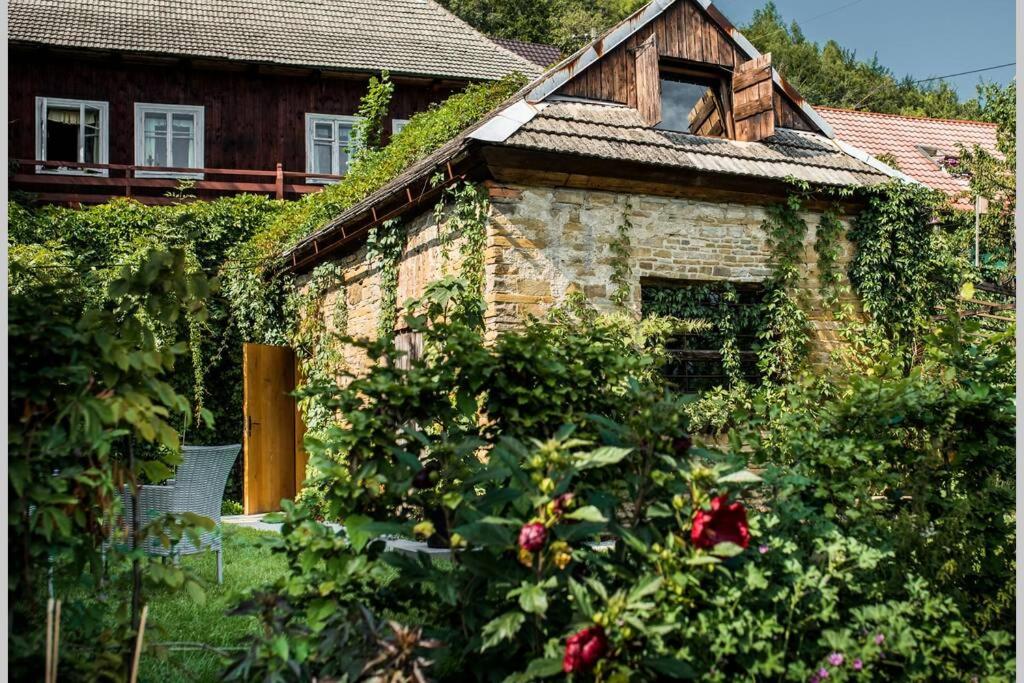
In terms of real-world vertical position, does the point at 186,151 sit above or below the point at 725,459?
above

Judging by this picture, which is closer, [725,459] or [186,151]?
[725,459]

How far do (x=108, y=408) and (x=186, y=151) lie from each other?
1622cm

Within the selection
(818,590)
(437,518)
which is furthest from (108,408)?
(818,590)

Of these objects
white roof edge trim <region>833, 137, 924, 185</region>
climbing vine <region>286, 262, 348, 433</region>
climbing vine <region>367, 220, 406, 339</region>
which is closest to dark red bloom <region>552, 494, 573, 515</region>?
climbing vine <region>367, 220, 406, 339</region>

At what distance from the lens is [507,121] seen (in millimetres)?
8008

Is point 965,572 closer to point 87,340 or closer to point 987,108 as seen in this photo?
point 87,340

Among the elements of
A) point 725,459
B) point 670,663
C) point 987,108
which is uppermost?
point 987,108

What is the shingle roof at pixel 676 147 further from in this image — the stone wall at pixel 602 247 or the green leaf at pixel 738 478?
the green leaf at pixel 738 478

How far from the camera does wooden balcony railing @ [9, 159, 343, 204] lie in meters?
16.0

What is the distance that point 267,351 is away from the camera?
11.6m

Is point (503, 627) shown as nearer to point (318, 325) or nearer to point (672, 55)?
point (672, 55)

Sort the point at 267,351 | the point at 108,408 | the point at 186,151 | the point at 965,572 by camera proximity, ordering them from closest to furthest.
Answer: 1. the point at 108,408
2. the point at 965,572
3. the point at 267,351
4. the point at 186,151

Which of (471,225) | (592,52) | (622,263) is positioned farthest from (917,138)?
(471,225)

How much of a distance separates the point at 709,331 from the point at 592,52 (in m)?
3.00
